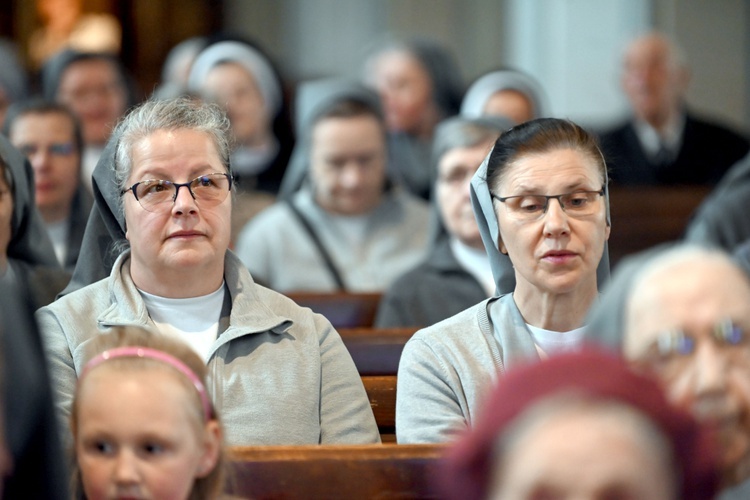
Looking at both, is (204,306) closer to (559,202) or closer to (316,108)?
(559,202)

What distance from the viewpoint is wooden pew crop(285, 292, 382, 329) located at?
4.64 meters

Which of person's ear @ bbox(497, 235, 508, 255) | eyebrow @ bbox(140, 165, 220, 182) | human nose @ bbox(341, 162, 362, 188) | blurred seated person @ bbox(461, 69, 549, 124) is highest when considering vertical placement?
eyebrow @ bbox(140, 165, 220, 182)

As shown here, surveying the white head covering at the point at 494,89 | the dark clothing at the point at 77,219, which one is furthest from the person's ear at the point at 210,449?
the white head covering at the point at 494,89

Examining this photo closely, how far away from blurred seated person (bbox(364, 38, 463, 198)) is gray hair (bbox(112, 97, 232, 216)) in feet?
13.0

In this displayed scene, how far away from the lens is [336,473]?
2449mm

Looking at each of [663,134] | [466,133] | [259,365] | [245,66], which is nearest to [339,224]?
[466,133]

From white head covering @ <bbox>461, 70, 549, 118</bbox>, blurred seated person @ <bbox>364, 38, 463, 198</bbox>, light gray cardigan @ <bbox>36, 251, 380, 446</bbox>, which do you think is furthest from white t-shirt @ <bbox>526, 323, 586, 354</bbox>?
blurred seated person @ <bbox>364, 38, 463, 198</bbox>

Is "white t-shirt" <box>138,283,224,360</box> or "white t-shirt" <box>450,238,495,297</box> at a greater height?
"white t-shirt" <box>138,283,224,360</box>

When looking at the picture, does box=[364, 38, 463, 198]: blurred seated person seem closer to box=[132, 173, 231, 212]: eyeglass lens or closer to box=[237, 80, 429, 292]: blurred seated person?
box=[237, 80, 429, 292]: blurred seated person

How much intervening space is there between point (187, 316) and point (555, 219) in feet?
3.16

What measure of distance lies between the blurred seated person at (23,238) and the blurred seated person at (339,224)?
5.95 feet

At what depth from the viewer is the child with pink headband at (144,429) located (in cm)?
215

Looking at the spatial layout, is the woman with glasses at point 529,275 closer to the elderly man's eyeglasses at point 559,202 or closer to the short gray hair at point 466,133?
the elderly man's eyeglasses at point 559,202

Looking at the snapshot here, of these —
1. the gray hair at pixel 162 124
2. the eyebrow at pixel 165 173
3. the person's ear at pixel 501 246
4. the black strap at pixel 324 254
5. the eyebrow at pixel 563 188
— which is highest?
the gray hair at pixel 162 124
